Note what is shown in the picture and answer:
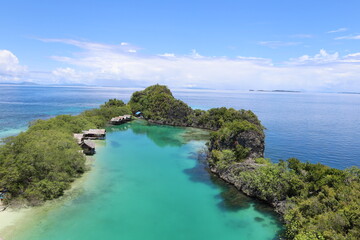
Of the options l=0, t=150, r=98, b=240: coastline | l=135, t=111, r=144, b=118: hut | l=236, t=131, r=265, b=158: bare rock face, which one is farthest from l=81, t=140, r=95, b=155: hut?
l=135, t=111, r=144, b=118: hut

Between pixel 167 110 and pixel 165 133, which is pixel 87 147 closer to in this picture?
pixel 165 133

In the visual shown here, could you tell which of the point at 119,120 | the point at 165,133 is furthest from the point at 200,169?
the point at 119,120

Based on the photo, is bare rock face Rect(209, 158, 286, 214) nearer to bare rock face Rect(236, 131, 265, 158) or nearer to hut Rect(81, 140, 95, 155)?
bare rock face Rect(236, 131, 265, 158)

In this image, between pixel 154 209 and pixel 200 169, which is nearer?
pixel 154 209

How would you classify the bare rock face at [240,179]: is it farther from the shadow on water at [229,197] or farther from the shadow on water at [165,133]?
the shadow on water at [165,133]

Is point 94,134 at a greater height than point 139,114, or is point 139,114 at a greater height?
point 139,114

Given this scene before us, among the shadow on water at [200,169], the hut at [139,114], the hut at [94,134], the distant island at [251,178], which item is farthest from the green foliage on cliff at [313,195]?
the hut at [139,114]

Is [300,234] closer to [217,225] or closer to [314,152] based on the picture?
[217,225]
